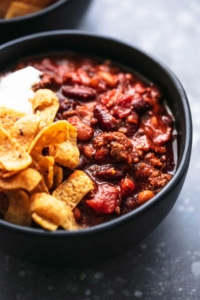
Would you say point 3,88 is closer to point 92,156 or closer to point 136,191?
point 92,156

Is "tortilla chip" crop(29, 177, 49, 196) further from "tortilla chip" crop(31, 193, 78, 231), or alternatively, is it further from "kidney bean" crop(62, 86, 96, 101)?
"kidney bean" crop(62, 86, 96, 101)

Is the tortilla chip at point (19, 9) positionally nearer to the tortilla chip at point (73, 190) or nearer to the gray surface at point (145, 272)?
the gray surface at point (145, 272)

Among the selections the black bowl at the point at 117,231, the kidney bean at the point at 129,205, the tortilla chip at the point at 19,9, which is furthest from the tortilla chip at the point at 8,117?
the tortilla chip at the point at 19,9

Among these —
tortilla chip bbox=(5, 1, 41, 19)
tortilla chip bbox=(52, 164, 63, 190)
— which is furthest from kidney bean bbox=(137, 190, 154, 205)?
tortilla chip bbox=(5, 1, 41, 19)

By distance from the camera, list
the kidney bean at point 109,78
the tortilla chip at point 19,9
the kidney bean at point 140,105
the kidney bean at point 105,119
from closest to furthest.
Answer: the kidney bean at point 105,119 → the kidney bean at point 140,105 → the kidney bean at point 109,78 → the tortilla chip at point 19,9

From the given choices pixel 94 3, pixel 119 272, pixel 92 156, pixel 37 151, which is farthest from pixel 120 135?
pixel 94 3

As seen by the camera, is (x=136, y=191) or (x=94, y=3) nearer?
(x=136, y=191)
